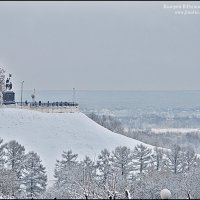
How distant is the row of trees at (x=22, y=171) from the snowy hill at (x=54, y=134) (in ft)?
28.1

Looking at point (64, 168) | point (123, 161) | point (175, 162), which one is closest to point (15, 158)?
point (64, 168)

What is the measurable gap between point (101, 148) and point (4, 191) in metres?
29.5

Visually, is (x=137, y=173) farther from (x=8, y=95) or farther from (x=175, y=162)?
(x=8, y=95)

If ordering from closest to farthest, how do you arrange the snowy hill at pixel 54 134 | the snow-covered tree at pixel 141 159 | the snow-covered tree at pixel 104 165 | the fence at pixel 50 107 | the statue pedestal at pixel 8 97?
the snow-covered tree at pixel 104 165 < the snow-covered tree at pixel 141 159 < the snowy hill at pixel 54 134 < the statue pedestal at pixel 8 97 < the fence at pixel 50 107

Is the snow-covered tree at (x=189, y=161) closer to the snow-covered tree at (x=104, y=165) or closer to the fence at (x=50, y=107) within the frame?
the snow-covered tree at (x=104, y=165)

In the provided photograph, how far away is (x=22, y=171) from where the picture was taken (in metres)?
52.4

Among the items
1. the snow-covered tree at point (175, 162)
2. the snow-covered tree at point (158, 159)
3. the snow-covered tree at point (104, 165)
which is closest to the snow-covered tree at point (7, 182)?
the snow-covered tree at point (104, 165)

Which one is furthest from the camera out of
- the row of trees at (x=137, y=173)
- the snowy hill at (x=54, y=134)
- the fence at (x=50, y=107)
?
the fence at (x=50, y=107)

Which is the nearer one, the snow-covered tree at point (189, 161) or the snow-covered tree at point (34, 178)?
the snow-covered tree at point (34, 178)

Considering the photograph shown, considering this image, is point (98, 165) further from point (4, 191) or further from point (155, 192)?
point (4, 191)

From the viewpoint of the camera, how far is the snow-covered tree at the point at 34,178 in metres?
48.9

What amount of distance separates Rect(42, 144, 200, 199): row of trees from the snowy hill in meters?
6.51

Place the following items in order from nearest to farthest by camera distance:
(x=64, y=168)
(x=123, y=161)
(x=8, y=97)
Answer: (x=64, y=168) → (x=123, y=161) → (x=8, y=97)

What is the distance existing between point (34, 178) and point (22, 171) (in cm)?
227
